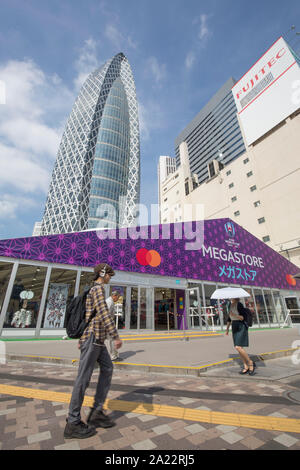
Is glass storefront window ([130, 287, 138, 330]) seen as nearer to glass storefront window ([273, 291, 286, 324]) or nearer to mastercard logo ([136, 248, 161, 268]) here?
mastercard logo ([136, 248, 161, 268])

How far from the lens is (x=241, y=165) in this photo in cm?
3706

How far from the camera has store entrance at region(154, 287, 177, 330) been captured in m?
13.4

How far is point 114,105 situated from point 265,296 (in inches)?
3580

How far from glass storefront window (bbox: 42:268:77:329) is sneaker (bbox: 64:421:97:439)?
7.82m

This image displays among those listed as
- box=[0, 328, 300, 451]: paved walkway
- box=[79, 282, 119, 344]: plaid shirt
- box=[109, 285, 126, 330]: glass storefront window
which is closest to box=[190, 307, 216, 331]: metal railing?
box=[109, 285, 126, 330]: glass storefront window

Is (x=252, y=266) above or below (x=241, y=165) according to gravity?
below

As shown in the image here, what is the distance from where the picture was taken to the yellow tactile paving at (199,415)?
205cm

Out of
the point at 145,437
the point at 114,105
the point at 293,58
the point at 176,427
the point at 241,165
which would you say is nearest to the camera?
the point at 145,437

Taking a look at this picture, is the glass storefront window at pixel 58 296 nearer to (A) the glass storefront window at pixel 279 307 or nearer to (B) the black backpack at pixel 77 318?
(B) the black backpack at pixel 77 318

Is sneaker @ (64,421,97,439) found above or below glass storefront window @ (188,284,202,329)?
below

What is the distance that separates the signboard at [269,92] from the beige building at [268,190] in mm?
1709

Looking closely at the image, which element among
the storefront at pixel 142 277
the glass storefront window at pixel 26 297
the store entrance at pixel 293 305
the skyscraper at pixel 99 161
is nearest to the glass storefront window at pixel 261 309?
the storefront at pixel 142 277
